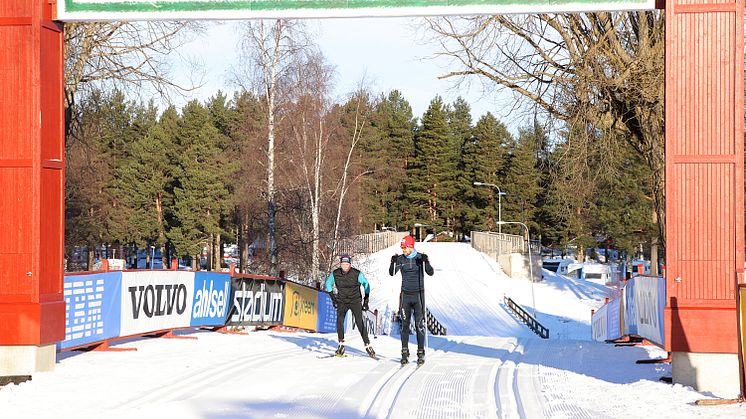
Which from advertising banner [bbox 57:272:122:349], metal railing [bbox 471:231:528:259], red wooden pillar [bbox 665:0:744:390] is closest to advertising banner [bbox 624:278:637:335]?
red wooden pillar [bbox 665:0:744:390]

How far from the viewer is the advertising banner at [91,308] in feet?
44.1

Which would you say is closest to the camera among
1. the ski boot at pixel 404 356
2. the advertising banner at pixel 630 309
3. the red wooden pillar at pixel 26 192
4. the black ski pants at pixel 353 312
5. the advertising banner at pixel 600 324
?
the red wooden pillar at pixel 26 192

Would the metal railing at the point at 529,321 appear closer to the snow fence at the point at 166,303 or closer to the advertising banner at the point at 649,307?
the snow fence at the point at 166,303

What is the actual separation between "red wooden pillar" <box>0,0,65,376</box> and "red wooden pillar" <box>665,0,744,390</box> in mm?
7195

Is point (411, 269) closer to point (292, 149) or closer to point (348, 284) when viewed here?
point (348, 284)

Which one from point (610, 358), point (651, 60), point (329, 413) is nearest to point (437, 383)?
point (329, 413)

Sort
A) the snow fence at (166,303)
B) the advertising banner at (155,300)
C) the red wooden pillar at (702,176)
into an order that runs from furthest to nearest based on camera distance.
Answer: the advertising banner at (155,300) → the snow fence at (166,303) → the red wooden pillar at (702,176)

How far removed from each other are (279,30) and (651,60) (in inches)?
619

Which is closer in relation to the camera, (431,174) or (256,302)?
(256,302)

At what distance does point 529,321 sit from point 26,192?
142ft

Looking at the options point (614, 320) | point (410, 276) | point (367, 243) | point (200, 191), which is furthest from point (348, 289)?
point (200, 191)

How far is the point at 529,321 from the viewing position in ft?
171

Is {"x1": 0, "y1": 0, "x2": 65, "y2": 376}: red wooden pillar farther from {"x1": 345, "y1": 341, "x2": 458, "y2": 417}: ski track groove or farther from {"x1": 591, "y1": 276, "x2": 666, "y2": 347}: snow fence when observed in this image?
{"x1": 591, "y1": 276, "x2": 666, "y2": 347}: snow fence

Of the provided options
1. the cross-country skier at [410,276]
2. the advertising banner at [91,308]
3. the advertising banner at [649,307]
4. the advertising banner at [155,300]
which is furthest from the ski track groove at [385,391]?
the advertising banner at [155,300]
